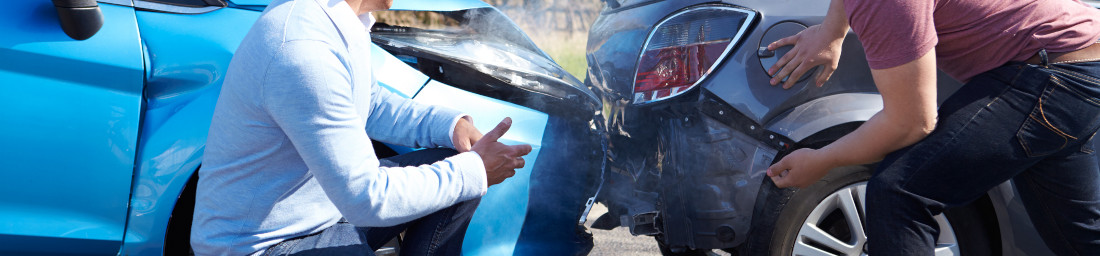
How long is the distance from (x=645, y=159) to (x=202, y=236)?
1.42 m

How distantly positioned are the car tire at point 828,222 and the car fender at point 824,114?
5.5 inches

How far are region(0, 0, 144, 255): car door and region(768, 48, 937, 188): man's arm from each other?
163cm

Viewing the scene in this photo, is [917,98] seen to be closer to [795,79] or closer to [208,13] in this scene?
[795,79]

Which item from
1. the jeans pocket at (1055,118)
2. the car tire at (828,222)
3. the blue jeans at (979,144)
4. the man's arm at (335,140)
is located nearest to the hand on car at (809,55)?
the car tire at (828,222)

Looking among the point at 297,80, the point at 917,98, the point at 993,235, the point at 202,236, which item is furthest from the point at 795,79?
the point at 202,236

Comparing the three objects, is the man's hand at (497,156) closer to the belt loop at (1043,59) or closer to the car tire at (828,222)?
the car tire at (828,222)

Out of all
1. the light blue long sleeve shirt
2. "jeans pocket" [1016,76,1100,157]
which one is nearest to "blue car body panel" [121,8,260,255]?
the light blue long sleeve shirt

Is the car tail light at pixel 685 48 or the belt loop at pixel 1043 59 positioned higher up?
the belt loop at pixel 1043 59

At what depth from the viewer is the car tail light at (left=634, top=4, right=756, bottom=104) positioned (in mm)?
2279

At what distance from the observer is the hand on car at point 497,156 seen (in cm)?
172

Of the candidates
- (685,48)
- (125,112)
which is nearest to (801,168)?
(685,48)

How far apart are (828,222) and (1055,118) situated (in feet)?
2.45

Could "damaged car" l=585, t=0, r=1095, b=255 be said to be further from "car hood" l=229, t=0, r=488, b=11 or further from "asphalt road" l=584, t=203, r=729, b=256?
"asphalt road" l=584, t=203, r=729, b=256

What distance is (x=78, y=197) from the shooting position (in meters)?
1.89
